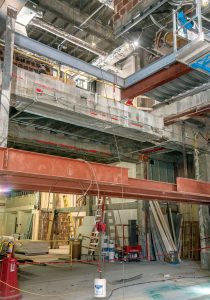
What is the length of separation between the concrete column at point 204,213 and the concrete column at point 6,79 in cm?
890

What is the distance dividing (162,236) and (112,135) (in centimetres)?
566

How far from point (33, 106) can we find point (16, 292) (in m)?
5.03

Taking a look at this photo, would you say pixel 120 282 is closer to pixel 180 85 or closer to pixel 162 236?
pixel 162 236

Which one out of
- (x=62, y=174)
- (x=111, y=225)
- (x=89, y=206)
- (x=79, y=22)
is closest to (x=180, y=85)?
(x=62, y=174)

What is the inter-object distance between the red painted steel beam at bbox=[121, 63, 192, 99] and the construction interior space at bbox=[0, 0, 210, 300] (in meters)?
0.03

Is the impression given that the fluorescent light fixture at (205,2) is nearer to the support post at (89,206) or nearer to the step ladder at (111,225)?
the step ladder at (111,225)

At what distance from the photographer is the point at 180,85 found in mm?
8812

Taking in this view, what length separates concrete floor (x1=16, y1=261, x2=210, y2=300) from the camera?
23.6 ft

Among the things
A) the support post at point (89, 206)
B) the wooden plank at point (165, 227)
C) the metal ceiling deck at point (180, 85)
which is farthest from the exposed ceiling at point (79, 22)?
the support post at point (89, 206)

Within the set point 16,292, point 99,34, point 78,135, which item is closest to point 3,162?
point 16,292

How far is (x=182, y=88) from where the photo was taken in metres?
9.03

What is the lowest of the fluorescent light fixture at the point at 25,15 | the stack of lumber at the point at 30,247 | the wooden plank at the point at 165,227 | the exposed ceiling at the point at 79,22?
the stack of lumber at the point at 30,247

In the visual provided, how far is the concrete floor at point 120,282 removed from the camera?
719cm

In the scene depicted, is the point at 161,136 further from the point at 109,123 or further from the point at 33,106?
the point at 33,106
